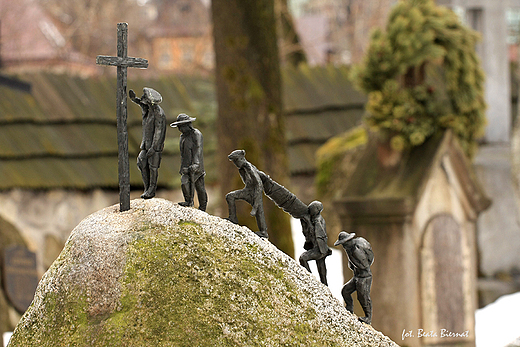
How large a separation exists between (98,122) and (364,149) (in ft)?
18.2

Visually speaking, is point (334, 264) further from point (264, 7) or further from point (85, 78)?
point (85, 78)

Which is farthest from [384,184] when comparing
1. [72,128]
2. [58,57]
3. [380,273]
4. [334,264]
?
[58,57]

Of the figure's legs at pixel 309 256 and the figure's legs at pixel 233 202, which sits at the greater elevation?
the figure's legs at pixel 233 202

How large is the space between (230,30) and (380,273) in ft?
9.06

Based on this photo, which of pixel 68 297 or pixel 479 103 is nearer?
pixel 68 297

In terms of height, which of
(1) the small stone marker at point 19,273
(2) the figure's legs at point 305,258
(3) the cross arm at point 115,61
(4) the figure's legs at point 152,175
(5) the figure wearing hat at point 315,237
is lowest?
(1) the small stone marker at point 19,273

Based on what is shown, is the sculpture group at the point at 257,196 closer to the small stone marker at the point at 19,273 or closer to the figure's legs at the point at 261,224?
the figure's legs at the point at 261,224

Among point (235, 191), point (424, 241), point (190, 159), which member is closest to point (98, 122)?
point (424, 241)

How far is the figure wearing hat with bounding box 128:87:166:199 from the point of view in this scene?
2848 mm

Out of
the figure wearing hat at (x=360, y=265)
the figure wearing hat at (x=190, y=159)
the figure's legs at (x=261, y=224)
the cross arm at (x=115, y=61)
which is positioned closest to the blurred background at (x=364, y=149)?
the figure wearing hat at (x=360, y=265)

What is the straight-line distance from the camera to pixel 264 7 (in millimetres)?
6367

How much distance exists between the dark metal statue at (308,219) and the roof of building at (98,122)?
6.12 metres

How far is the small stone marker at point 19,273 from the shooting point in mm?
7492

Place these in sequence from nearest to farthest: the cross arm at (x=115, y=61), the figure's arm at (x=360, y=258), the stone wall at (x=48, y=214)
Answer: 1. the figure's arm at (x=360, y=258)
2. the cross arm at (x=115, y=61)
3. the stone wall at (x=48, y=214)
